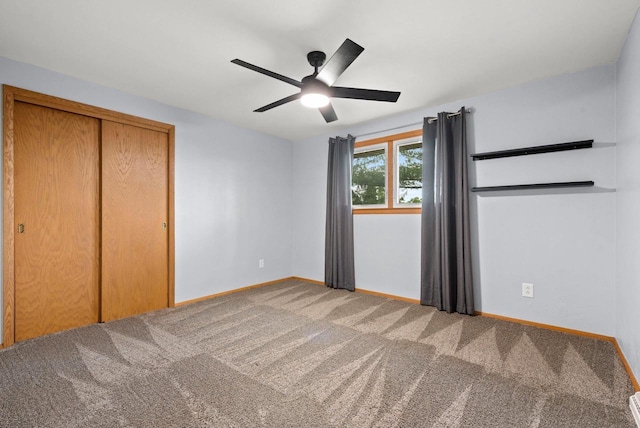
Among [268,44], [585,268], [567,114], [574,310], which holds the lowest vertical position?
[574,310]

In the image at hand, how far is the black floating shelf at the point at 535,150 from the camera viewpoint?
2576 mm

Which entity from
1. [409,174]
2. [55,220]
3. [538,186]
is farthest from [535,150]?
[55,220]

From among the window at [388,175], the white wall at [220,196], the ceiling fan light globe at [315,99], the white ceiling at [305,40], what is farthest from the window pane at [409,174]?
the white wall at [220,196]

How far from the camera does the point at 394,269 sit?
12.7 ft

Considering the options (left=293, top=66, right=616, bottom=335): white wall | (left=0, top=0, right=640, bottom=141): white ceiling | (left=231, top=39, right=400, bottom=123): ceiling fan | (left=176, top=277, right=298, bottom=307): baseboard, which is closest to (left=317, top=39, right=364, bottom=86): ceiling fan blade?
(left=231, top=39, right=400, bottom=123): ceiling fan

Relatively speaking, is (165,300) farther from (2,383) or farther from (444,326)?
(444,326)

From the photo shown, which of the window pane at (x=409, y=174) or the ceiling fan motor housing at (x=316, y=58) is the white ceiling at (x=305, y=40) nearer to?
the ceiling fan motor housing at (x=316, y=58)

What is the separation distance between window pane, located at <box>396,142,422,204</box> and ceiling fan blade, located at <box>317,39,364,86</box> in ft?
6.44

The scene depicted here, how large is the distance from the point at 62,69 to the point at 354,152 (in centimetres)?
323

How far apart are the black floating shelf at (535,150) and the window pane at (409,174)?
28.1 inches

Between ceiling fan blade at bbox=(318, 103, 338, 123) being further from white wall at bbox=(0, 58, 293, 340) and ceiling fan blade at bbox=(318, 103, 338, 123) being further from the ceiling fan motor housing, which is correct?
white wall at bbox=(0, 58, 293, 340)

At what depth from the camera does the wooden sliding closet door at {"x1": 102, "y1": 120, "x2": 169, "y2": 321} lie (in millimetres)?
3043

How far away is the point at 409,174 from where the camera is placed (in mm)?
3861

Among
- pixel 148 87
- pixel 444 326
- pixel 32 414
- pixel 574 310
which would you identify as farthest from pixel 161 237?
pixel 574 310
